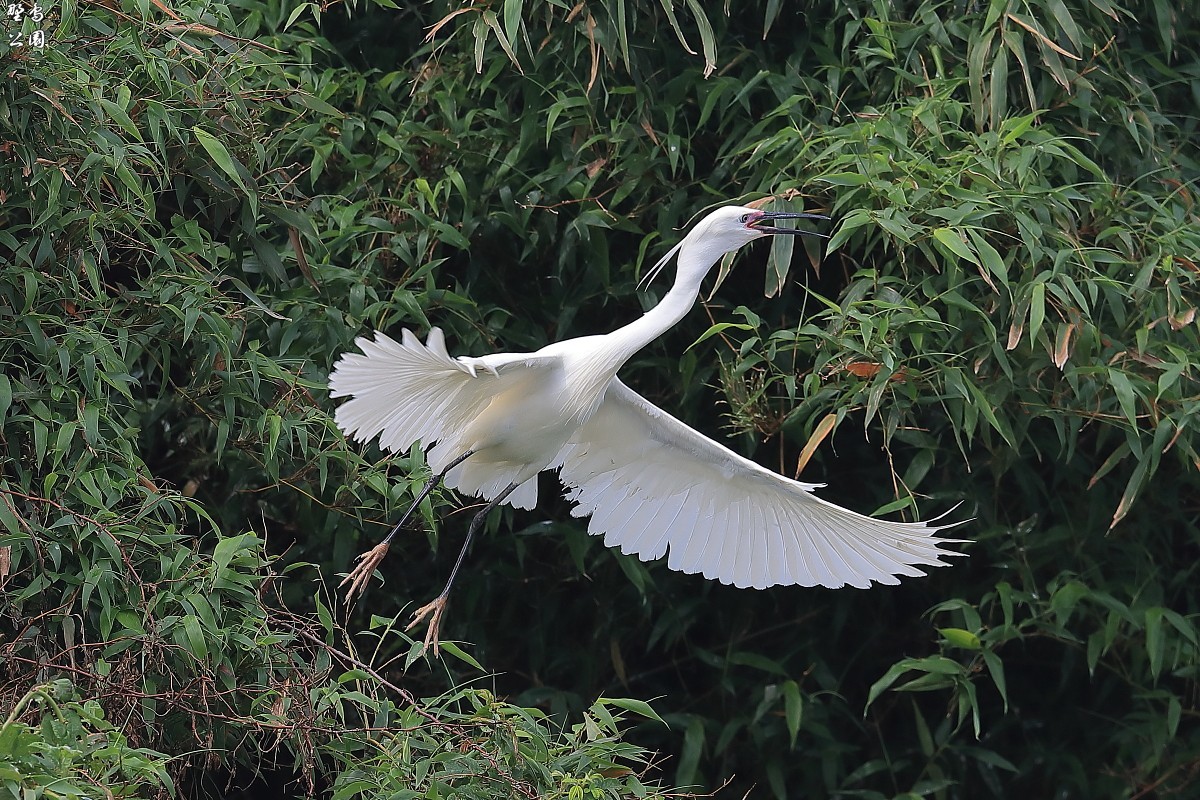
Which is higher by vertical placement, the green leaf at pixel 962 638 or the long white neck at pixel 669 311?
the long white neck at pixel 669 311

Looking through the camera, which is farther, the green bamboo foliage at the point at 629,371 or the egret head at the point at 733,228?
the egret head at the point at 733,228

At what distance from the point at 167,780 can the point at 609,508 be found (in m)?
1.47

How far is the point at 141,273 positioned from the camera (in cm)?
329

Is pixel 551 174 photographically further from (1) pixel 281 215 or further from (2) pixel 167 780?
(2) pixel 167 780

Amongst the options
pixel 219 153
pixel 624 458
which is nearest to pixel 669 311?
pixel 624 458

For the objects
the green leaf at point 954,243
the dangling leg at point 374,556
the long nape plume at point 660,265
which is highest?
the long nape plume at point 660,265

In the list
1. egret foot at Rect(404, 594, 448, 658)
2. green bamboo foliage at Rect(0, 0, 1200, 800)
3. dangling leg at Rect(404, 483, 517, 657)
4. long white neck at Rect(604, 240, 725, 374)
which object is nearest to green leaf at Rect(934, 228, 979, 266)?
green bamboo foliage at Rect(0, 0, 1200, 800)

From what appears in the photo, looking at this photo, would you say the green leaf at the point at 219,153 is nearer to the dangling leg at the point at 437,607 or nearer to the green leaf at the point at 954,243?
the dangling leg at the point at 437,607

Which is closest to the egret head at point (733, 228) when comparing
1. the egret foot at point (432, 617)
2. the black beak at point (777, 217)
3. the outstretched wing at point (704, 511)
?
the black beak at point (777, 217)

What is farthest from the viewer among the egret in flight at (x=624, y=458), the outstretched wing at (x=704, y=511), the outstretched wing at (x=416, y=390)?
the outstretched wing at (x=704, y=511)

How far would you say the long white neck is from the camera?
2.95 m

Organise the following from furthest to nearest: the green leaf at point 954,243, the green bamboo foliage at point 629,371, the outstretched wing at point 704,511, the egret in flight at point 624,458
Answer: the outstretched wing at point 704,511 → the green leaf at point 954,243 → the egret in flight at point 624,458 → the green bamboo foliage at point 629,371

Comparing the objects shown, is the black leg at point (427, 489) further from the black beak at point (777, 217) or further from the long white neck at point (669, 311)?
the black beak at point (777, 217)

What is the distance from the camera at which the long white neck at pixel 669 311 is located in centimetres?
295
